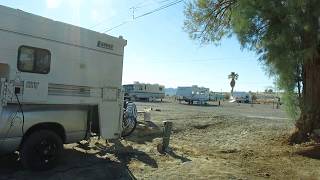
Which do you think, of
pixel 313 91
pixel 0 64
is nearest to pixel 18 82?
pixel 0 64

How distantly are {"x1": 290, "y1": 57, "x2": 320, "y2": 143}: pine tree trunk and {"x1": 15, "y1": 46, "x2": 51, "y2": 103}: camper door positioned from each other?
28.0 ft

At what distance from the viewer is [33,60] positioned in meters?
9.66

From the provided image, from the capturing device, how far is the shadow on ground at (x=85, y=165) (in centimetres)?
961

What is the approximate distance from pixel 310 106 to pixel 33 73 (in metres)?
9.16

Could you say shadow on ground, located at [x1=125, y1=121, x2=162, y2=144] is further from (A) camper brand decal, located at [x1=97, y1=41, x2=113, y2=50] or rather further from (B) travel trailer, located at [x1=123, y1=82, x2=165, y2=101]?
(B) travel trailer, located at [x1=123, y1=82, x2=165, y2=101]

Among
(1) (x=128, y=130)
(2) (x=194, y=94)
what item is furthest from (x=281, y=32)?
(2) (x=194, y=94)

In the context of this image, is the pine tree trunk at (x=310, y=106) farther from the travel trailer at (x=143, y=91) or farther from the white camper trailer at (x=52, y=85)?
the travel trailer at (x=143, y=91)

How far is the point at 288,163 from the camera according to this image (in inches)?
476

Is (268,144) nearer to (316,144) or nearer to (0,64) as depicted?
(316,144)

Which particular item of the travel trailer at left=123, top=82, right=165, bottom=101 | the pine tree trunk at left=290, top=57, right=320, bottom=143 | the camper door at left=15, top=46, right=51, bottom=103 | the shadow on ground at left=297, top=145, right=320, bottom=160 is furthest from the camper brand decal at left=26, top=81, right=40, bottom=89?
the travel trailer at left=123, top=82, right=165, bottom=101

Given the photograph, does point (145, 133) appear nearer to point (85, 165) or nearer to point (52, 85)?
point (85, 165)

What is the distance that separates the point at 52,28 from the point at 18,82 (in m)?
1.47

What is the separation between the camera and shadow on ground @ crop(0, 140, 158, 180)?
378 inches

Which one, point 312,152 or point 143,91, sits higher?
point 143,91
